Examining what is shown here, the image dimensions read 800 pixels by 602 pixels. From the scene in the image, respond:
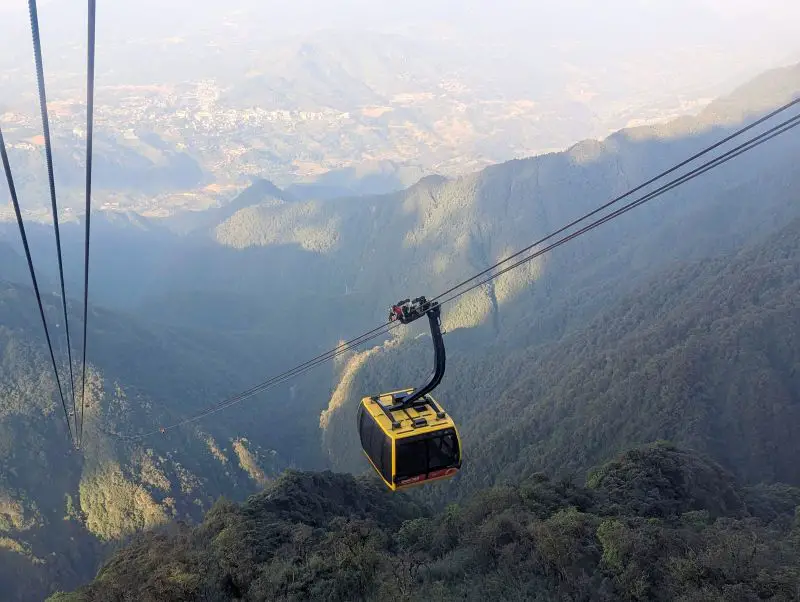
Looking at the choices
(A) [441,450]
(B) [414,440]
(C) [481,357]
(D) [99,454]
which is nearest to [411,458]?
(B) [414,440]

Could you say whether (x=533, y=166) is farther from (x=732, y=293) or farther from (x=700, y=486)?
(x=700, y=486)

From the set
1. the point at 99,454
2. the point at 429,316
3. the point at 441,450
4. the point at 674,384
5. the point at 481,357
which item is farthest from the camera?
the point at 481,357

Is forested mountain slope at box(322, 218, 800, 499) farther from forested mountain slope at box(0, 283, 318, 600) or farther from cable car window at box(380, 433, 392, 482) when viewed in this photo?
cable car window at box(380, 433, 392, 482)

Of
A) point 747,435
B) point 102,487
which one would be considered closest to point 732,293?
point 747,435

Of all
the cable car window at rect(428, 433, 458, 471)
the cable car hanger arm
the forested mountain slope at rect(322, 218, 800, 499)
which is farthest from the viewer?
the forested mountain slope at rect(322, 218, 800, 499)

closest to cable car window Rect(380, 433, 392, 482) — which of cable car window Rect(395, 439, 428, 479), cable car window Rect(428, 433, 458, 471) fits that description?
cable car window Rect(395, 439, 428, 479)

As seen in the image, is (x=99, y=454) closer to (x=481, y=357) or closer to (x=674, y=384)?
(x=481, y=357)

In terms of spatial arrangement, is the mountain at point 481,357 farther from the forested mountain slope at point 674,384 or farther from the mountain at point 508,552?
the mountain at point 508,552

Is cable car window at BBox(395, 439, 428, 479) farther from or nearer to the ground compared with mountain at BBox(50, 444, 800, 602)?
farther from the ground
